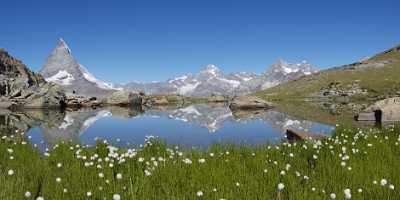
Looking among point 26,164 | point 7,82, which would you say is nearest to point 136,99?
point 7,82

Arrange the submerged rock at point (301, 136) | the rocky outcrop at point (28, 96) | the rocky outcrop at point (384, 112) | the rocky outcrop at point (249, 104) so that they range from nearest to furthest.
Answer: the submerged rock at point (301, 136) → the rocky outcrop at point (384, 112) → the rocky outcrop at point (28, 96) → the rocky outcrop at point (249, 104)

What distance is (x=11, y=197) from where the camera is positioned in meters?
7.34

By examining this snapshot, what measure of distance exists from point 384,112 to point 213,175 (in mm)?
31883

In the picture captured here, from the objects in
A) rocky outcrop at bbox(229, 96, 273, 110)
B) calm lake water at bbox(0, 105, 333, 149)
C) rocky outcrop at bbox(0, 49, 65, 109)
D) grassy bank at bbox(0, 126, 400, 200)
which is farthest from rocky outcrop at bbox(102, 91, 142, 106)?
grassy bank at bbox(0, 126, 400, 200)

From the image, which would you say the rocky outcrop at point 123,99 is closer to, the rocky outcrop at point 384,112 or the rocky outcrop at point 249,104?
the rocky outcrop at point 249,104

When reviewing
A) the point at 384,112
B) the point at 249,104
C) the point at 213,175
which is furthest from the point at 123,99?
the point at 213,175

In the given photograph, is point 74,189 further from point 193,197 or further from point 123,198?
point 193,197

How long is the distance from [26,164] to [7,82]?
92010 mm

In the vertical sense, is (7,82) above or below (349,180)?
above

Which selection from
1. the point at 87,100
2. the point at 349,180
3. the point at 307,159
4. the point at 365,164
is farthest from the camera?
the point at 87,100

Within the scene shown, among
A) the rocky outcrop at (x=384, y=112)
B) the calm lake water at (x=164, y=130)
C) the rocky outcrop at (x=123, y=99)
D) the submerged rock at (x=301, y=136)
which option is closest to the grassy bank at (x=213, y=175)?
the calm lake water at (x=164, y=130)

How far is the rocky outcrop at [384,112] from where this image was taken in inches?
1414

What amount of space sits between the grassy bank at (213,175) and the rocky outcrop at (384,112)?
24.9 meters

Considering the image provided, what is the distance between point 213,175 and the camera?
9336mm
